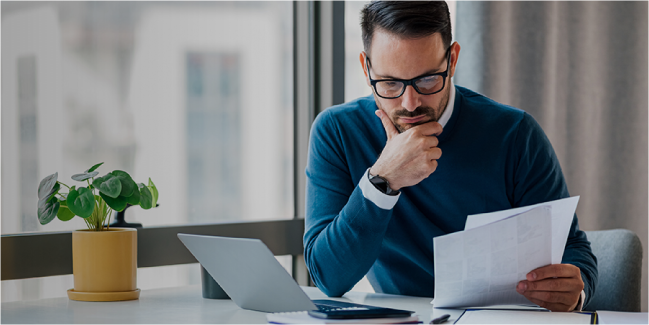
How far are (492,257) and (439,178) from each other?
426 millimetres

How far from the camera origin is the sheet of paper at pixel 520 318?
3.10 ft

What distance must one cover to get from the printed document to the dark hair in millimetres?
450

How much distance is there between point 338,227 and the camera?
49.9 inches

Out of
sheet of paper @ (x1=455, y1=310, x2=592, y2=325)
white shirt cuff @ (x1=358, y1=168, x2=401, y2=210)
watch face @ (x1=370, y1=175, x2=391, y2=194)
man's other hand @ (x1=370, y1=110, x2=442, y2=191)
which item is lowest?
sheet of paper @ (x1=455, y1=310, x2=592, y2=325)

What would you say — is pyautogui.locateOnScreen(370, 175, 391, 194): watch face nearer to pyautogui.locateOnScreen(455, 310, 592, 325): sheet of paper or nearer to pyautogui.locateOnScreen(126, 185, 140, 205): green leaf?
pyautogui.locateOnScreen(455, 310, 592, 325): sheet of paper

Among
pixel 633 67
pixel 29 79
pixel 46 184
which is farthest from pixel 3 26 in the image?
pixel 633 67

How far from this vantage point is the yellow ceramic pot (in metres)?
1.29

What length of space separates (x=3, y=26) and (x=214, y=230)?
79 cm

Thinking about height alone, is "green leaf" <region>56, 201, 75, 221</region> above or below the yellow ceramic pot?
above

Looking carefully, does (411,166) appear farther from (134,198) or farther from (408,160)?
(134,198)

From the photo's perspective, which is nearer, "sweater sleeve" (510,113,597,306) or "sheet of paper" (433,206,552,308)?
"sheet of paper" (433,206,552,308)

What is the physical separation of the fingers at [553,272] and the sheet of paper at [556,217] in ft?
0.11

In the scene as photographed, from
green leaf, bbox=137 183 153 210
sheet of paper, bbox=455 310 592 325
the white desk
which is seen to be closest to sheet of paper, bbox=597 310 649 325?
sheet of paper, bbox=455 310 592 325

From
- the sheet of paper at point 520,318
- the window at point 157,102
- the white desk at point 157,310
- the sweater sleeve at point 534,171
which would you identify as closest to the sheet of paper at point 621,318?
the sheet of paper at point 520,318
